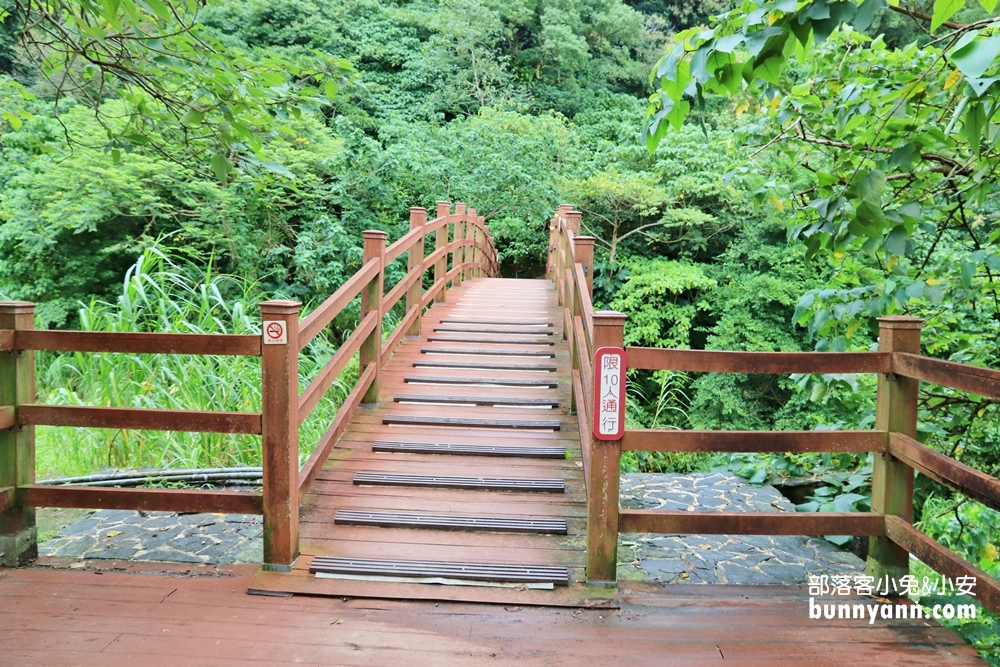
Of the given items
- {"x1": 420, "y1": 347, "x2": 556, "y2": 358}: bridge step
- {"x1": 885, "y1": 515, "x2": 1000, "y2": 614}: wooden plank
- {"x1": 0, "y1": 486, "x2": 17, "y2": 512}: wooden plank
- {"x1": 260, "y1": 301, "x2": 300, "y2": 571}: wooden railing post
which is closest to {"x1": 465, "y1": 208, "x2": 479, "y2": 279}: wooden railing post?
{"x1": 420, "y1": 347, "x2": 556, "y2": 358}: bridge step

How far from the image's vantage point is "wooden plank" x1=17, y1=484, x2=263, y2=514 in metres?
3.04

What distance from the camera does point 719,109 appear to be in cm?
1827

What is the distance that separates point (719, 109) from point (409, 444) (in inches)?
668

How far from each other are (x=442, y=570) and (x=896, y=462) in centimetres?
209

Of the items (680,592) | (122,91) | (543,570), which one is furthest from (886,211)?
(122,91)

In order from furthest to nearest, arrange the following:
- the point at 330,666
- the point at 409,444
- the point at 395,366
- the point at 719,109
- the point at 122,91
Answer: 1. the point at 719,109
2. the point at 395,366
3. the point at 409,444
4. the point at 122,91
5. the point at 330,666

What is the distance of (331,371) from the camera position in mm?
3750

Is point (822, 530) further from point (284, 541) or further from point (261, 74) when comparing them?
point (261, 74)

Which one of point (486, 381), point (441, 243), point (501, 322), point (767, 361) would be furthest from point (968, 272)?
point (441, 243)

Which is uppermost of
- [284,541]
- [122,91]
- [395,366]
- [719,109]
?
[719,109]

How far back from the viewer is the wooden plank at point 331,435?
353cm

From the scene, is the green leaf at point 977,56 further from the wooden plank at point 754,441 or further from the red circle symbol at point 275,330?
the red circle symbol at point 275,330

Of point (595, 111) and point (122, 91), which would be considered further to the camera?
point (595, 111)

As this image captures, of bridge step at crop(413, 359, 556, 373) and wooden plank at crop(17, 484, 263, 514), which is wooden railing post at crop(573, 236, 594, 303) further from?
wooden plank at crop(17, 484, 263, 514)
